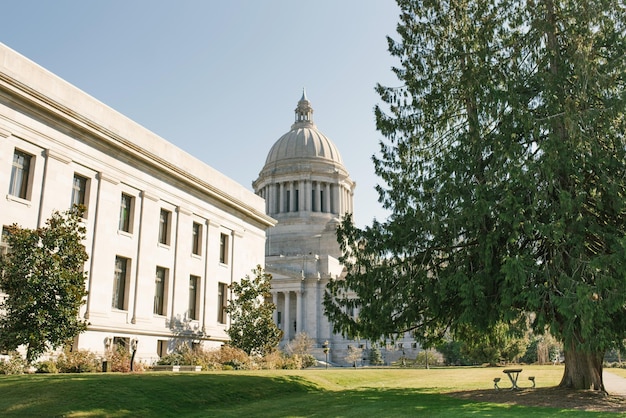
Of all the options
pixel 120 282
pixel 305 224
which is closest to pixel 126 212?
pixel 120 282

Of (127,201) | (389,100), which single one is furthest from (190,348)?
(389,100)

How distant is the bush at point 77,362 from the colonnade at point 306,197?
6460 cm

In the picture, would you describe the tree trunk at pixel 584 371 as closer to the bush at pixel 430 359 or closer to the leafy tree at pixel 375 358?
the bush at pixel 430 359

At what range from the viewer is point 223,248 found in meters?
37.1

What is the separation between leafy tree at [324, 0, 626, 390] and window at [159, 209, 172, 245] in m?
14.1

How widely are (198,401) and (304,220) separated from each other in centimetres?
6930

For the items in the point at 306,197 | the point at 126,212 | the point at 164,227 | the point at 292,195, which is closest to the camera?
the point at 126,212

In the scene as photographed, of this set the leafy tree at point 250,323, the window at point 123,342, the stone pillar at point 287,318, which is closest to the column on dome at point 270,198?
the stone pillar at point 287,318

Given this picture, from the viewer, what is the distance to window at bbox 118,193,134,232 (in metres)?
27.7

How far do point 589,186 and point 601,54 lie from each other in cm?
412

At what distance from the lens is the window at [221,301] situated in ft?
117

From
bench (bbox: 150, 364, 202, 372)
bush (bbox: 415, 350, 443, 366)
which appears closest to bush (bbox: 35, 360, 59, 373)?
bench (bbox: 150, 364, 202, 372)

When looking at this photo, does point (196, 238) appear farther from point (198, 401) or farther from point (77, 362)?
point (198, 401)

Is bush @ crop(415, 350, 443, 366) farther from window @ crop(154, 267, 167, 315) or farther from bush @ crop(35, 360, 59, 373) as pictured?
bush @ crop(35, 360, 59, 373)
